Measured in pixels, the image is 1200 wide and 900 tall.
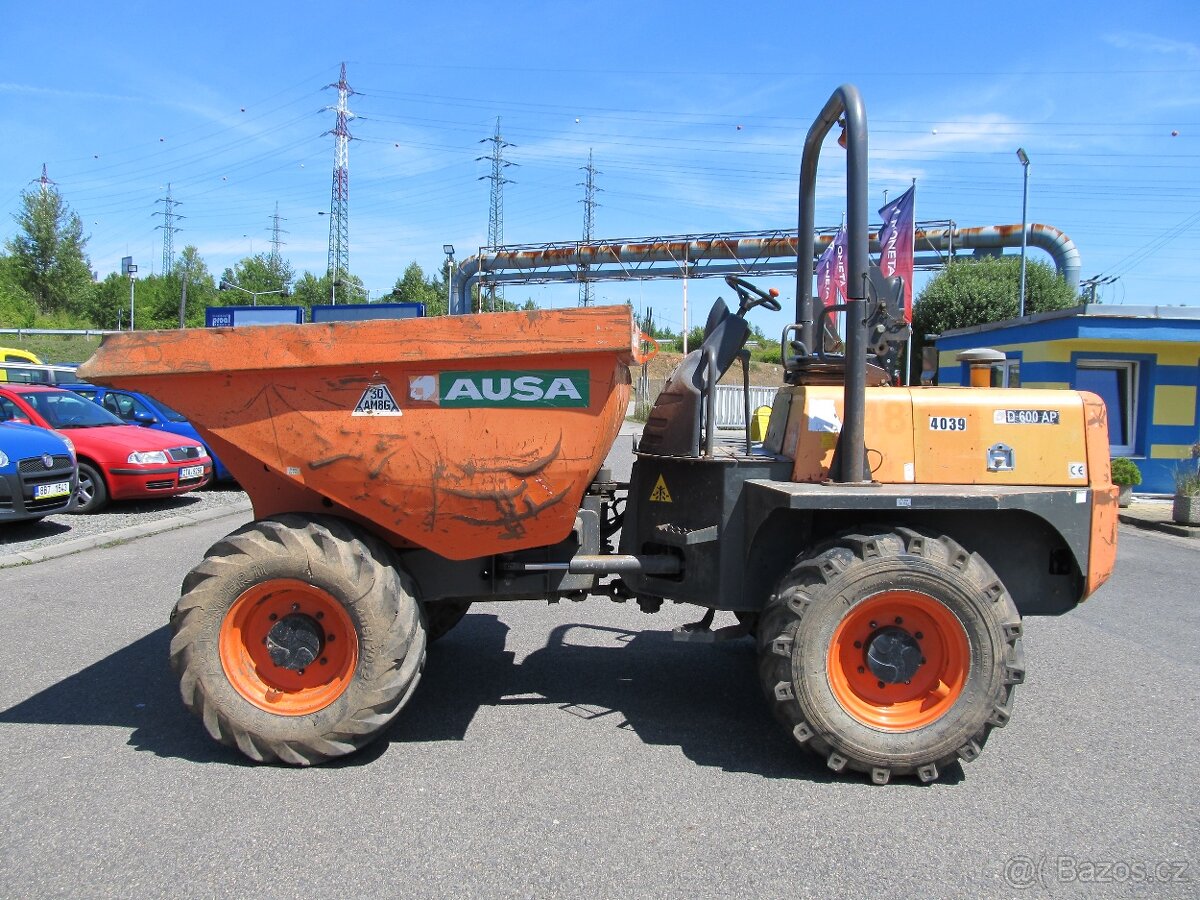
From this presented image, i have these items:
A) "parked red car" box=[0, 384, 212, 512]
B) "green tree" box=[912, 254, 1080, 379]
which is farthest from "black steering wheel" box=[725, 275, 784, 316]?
"green tree" box=[912, 254, 1080, 379]

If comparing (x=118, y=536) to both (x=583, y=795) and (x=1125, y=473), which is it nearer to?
(x=583, y=795)

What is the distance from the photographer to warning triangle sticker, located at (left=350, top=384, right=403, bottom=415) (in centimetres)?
382

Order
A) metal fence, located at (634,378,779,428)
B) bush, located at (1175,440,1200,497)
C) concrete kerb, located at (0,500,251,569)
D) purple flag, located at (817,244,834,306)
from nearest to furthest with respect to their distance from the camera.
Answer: purple flag, located at (817,244,834,306), concrete kerb, located at (0,500,251,569), bush, located at (1175,440,1200,497), metal fence, located at (634,378,779,428)

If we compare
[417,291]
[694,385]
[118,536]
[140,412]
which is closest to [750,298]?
[694,385]

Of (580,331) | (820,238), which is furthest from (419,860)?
(820,238)

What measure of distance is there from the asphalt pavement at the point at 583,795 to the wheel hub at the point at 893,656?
476 mm

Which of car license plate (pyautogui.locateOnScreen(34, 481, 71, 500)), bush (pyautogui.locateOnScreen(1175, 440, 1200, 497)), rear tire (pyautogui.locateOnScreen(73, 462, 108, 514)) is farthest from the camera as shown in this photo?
bush (pyautogui.locateOnScreen(1175, 440, 1200, 497))

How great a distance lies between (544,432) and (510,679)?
1.95m

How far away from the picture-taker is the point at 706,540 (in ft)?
13.6

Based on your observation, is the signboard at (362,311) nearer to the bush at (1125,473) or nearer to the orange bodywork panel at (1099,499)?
the bush at (1125,473)

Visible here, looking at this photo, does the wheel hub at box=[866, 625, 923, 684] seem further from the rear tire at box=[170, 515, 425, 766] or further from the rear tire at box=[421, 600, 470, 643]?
the rear tire at box=[421, 600, 470, 643]

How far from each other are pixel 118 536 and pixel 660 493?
304 inches

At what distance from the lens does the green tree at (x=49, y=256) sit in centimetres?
5238

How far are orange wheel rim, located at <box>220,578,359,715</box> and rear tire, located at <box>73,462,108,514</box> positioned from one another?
8.69 meters
